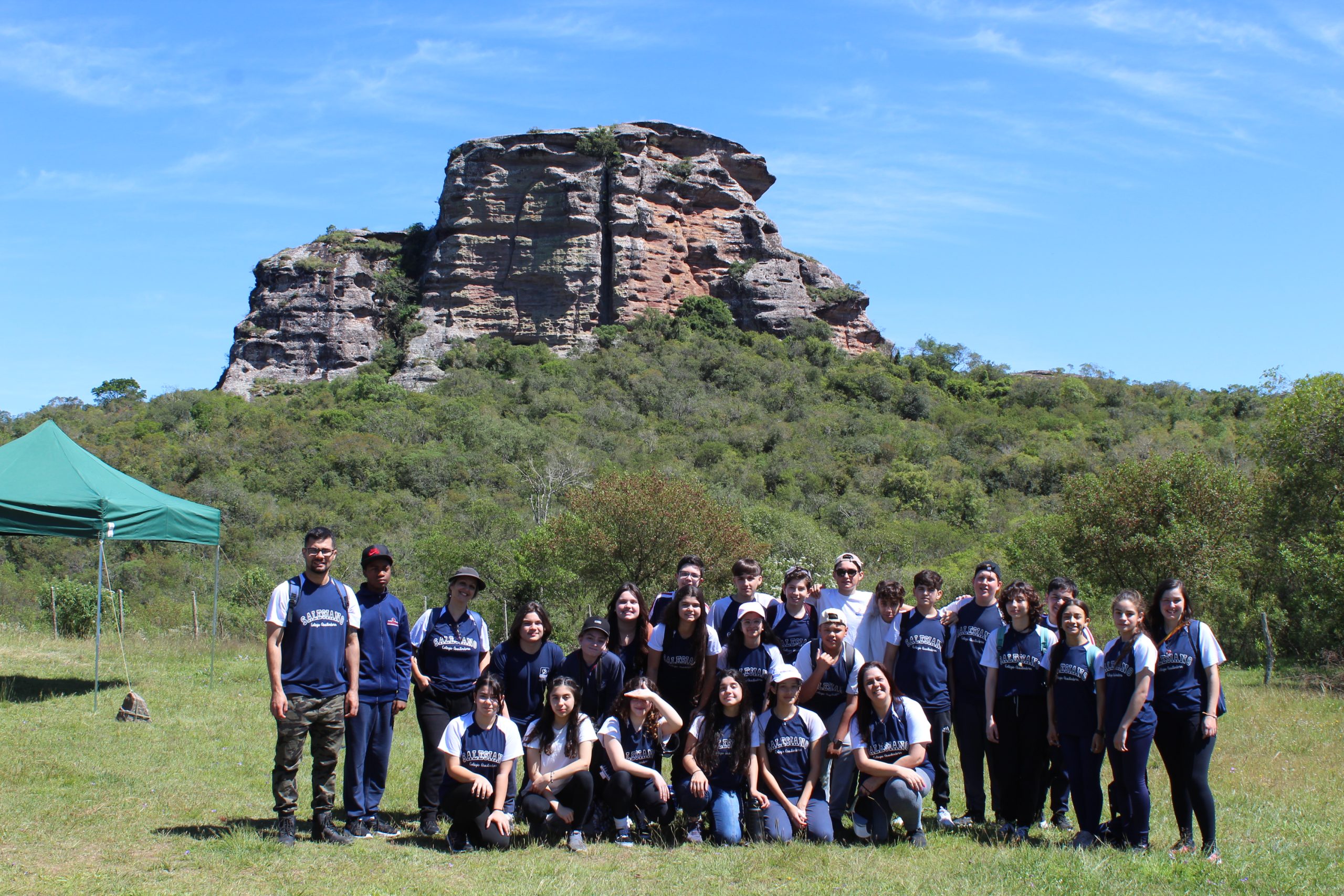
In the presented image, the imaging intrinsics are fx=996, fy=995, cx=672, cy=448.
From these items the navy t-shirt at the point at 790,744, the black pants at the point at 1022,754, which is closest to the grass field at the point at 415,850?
the black pants at the point at 1022,754

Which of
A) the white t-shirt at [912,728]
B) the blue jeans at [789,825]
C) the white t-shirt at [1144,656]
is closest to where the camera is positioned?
the white t-shirt at [1144,656]

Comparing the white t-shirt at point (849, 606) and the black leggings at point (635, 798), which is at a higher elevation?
the white t-shirt at point (849, 606)

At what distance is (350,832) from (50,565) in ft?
86.4

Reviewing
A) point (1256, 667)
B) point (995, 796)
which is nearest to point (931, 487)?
point (1256, 667)

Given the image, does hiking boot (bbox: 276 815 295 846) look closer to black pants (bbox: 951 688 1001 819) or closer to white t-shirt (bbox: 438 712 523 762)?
white t-shirt (bbox: 438 712 523 762)

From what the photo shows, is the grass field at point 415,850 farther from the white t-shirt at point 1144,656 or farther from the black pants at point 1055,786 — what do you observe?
the white t-shirt at point 1144,656

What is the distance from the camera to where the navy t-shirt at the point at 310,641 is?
17.8 ft

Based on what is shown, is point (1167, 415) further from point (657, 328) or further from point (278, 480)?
point (278, 480)

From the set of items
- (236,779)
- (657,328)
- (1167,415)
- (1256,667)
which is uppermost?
(657,328)

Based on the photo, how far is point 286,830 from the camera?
17.7 ft

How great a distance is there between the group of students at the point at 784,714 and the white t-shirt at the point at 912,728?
12 millimetres

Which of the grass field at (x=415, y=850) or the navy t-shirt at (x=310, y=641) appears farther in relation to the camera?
the navy t-shirt at (x=310, y=641)

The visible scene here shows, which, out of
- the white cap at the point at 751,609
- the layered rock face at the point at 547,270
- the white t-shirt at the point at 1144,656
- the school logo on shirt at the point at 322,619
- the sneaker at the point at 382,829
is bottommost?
the sneaker at the point at 382,829

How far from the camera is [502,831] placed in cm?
543
